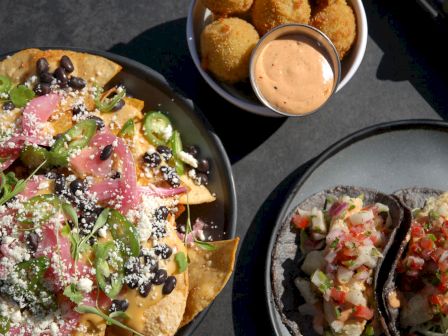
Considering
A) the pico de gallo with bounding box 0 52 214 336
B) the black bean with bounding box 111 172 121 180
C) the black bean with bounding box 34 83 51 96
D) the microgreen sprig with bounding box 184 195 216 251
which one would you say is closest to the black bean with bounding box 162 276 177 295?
the pico de gallo with bounding box 0 52 214 336

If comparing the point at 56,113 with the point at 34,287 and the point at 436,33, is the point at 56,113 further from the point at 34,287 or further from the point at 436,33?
the point at 436,33

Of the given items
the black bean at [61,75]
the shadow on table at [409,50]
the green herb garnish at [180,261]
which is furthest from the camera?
the shadow on table at [409,50]

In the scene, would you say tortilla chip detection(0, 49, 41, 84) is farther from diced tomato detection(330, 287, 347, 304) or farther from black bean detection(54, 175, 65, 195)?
diced tomato detection(330, 287, 347, 304)

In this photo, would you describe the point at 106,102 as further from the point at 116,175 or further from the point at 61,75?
the point at 116,175

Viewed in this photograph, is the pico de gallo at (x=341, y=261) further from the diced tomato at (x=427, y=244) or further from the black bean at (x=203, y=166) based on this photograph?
the black bean at (x=203, y=166)

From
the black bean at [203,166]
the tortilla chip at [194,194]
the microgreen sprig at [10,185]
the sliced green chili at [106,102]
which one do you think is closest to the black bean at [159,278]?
the tortilla chip at [194,194]

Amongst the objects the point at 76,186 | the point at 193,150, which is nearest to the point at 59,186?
the point at 76,186

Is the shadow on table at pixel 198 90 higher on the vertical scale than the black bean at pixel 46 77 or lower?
lower
